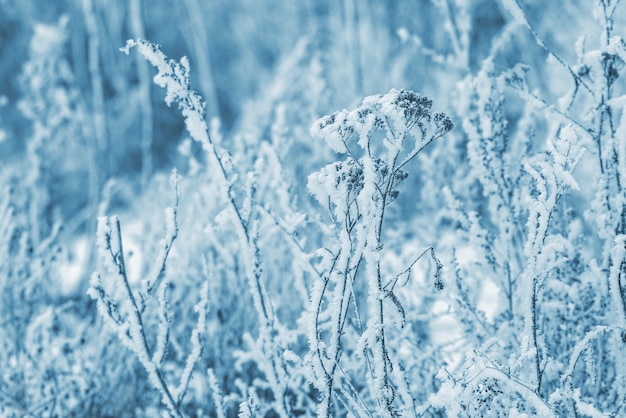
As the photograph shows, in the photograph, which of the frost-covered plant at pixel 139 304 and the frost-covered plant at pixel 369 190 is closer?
the frost-covered plant at pixel 369 190

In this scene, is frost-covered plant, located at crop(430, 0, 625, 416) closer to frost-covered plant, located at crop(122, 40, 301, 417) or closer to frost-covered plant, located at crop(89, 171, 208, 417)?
frost-covered plant, located at crop(122, 40, 301, 417)

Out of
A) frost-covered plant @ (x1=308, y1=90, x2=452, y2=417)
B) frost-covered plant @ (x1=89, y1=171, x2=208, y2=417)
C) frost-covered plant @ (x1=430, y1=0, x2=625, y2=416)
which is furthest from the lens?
frost-covered plant @ (x1=89, y1=171, x2=208, y2=417)

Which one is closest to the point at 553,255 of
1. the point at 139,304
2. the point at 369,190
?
the point at 369,190

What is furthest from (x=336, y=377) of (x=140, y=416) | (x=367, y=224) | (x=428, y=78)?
(x=428, y=78)

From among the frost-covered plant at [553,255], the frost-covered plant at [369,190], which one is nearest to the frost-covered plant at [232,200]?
the frost-covered plant at [369,190]

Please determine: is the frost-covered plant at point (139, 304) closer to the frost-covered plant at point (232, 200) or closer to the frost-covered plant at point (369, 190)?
the frost-covered plant at point (232, 200)

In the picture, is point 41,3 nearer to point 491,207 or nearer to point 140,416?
point 140,416

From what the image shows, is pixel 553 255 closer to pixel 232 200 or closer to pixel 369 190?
pixel 369 190

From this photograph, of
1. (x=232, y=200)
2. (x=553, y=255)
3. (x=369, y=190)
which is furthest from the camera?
(x=232, y=200)

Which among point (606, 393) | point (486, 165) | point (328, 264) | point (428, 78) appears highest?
point (428, 78)

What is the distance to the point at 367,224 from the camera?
1.27 metres

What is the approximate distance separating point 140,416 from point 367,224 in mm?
1846

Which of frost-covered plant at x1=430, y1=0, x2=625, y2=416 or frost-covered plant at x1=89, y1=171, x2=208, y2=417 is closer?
frost-covered plant at x1=430, y1=0, x2=625, y2=416

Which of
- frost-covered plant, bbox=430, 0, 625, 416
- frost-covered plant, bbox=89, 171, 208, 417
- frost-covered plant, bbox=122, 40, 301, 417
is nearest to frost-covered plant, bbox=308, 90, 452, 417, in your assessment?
frost-covered plant, bbox=430, 0, 625, 416
